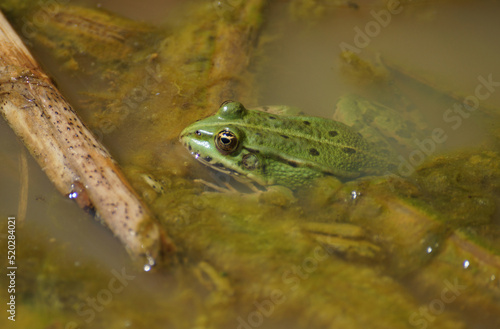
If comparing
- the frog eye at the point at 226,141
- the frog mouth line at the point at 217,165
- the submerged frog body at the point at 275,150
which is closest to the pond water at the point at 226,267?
the frog mouth line at the point at 217,165

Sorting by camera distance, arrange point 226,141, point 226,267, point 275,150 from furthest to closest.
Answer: point 275,150 → point 226,141 → point 226,267

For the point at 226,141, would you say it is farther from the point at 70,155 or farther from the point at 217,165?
the point at 70,155

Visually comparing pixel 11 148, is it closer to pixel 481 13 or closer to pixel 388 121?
pixel 388 121

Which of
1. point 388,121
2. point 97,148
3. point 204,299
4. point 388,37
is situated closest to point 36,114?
point 97,148

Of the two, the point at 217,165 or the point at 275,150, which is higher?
the point at 275,150

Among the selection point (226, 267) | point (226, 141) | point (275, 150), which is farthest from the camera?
point (275, 150)

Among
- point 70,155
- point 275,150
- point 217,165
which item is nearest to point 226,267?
point 217,165

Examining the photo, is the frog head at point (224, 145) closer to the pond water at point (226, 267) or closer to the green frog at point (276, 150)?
the green frog at point (276, 150)

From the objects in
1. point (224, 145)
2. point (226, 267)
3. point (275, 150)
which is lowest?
point (226, 267)
